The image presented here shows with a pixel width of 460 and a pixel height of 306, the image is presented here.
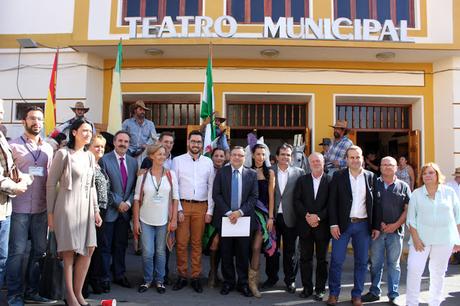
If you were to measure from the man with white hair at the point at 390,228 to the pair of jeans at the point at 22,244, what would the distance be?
3.78 meters

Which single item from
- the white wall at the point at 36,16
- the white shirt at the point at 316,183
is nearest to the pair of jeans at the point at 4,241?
the white shirt at the point at 316,183

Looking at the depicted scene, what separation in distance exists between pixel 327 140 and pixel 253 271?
468 centimetres

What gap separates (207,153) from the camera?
24.3 feet

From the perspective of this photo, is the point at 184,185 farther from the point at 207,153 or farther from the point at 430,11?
the point at 430,11

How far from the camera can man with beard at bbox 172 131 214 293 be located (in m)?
5.42

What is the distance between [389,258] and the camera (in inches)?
203

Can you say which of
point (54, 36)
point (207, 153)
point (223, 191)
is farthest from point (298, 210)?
point (54, 36)

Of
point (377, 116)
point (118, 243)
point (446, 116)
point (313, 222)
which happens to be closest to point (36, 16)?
point (118, 243)

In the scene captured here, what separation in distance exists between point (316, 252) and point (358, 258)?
489mm

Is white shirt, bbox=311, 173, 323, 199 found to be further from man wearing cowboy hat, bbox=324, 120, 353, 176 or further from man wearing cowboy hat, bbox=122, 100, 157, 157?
man wearing cowboy hat, bbox=122, 100, 157, 157

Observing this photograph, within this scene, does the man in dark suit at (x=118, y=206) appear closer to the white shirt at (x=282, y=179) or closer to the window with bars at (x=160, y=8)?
the white shirt at (x=282, y=179)

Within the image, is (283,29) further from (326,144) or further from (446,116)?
(446,116)

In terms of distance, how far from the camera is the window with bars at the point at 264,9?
31.8 feet

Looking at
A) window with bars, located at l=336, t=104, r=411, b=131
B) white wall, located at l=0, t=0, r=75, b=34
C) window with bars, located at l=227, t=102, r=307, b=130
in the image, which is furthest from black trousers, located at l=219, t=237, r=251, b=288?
white wall, located at l=0, t=0, r=75, b=34
